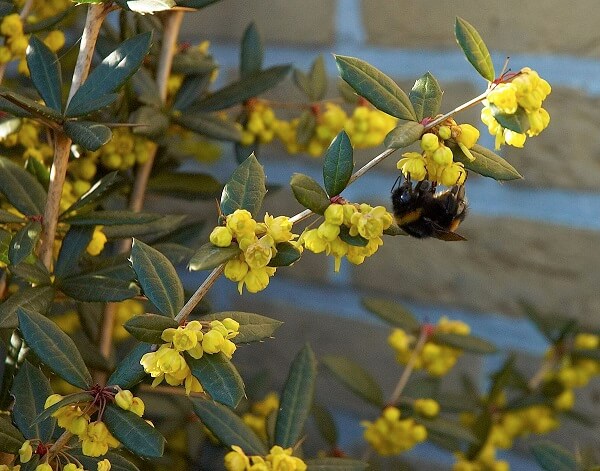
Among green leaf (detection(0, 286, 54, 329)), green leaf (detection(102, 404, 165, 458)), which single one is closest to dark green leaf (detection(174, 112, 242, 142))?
green leaf (detection(0, 286, 54, 329))

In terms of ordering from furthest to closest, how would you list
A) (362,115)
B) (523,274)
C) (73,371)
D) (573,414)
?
1. (523,274)
2. (573,414)
3. (362,115)
4. (73,371)

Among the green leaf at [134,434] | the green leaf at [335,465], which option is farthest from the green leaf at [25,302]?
the green leaf at [335,465]

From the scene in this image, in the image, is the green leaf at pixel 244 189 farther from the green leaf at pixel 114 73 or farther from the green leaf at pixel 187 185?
the green leaf at pixel 187 185

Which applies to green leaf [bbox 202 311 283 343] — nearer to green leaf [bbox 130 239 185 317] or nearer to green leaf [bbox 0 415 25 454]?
green leaf [bbox 130 239 185 317]

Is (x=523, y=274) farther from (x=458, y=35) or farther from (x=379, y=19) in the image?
(x=458, y=35)

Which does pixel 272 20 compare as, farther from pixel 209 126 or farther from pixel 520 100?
pixel 520 100

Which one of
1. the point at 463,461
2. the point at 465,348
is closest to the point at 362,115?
the point at 465,348

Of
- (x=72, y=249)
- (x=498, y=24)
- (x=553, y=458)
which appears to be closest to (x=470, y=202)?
(x=498, y=24)
